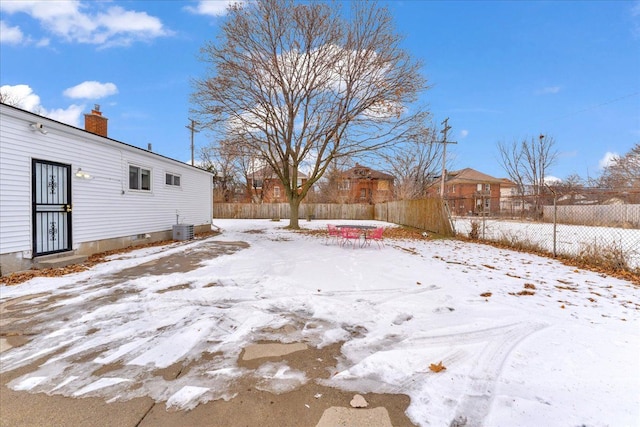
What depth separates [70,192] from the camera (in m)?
7.56

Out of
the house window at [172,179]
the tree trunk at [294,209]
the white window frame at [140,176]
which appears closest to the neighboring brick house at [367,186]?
the tree trunk at [294,209]

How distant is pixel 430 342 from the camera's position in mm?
2957

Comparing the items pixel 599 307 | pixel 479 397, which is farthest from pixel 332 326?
pixel 599 307

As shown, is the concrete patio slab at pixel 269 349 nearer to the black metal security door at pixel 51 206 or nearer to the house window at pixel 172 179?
the black metal security door at pixel 51 206

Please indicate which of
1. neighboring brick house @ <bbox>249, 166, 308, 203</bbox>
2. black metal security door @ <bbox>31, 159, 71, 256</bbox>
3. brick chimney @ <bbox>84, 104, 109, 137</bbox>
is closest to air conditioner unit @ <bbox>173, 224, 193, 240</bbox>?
brick chimney @ <bbox>84, 104, 109, 137</bbox>

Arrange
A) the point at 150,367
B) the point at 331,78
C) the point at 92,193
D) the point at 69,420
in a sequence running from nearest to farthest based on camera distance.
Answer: the point at 69,420, the point at 150,367, the point at 92,193, the point at 331,78

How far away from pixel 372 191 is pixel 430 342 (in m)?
45.0

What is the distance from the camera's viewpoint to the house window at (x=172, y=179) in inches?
478

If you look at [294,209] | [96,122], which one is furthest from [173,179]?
[294,209]

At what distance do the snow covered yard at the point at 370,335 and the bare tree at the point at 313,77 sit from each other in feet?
36.6

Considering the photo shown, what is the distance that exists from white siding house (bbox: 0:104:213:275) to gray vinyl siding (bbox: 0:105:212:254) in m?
0.02

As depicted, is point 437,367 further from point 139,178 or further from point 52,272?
point 139,178

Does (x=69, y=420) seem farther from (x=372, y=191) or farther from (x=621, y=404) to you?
→ (x=372, y=191)

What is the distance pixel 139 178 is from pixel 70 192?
2964 mm
